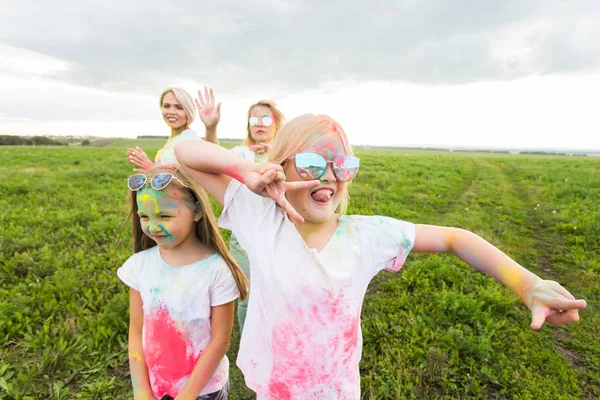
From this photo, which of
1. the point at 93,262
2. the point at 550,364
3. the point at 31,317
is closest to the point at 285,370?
the point at 550,364

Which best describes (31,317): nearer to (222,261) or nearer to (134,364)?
(134,364)

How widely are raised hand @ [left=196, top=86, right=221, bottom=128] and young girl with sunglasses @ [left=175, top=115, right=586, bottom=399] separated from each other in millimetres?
1229

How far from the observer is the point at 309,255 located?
1526 millimetres

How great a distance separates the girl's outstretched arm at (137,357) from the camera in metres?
1.98

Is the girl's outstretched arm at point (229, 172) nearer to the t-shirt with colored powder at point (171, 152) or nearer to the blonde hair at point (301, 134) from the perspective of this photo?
the blonde hair at point (301, 134)

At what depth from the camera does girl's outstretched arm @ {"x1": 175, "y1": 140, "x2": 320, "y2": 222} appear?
1.36 meters

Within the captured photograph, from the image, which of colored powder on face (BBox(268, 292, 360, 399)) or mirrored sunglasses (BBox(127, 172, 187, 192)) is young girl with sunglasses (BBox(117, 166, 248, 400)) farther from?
colored powder on face (BBox(268, 292, 360, 399))

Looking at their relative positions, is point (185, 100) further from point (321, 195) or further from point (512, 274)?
point (512, 274)

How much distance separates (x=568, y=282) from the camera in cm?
495

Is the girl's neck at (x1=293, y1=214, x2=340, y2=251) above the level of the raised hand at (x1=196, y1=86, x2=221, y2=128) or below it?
below

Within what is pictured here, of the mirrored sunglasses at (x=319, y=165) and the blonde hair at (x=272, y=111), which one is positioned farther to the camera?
the blonde hair at (x=272, y=111)

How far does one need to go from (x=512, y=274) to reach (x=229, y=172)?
1.34 metres

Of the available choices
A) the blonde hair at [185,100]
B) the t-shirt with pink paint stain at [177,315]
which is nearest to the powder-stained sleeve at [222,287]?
the t-shirt with pink paint stain at [177,315]

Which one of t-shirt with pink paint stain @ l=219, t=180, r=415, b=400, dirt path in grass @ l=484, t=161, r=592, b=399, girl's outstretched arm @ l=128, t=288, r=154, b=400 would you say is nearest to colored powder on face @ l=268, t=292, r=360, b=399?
t-shirt with pink paint stain @ l=219, t=180, r=415, b=400
